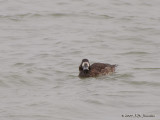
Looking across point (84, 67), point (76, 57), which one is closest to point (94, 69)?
point (84, 67)

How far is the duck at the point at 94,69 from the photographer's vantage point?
15.1 meters

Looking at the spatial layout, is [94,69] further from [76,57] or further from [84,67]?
[76,57]

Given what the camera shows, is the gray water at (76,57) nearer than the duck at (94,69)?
Yes

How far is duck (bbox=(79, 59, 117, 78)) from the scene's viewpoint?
49.6ft

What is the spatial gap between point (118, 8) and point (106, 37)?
14.0 ft

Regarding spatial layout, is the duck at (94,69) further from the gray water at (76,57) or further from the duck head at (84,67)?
the gray water at (76,57)

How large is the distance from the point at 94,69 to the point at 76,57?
2.11 metres

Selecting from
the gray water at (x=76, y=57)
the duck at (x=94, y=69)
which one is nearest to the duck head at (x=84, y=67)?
the duck at (x=94, y=69)

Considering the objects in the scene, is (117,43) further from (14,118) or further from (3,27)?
(14,118)

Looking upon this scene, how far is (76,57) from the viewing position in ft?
57.0

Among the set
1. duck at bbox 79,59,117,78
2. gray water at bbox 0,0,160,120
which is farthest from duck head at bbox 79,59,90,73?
gray water at bbox 0,0,160,120

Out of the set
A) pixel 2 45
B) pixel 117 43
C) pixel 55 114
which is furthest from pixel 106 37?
pixel 55 114

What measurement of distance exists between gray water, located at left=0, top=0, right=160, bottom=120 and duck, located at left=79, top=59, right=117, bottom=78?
0.17 metres

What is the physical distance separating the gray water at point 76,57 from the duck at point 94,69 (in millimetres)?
169
